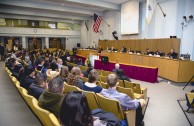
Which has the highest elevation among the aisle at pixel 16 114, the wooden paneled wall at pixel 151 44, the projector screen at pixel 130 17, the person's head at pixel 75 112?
the projector screen at pixel 130 17

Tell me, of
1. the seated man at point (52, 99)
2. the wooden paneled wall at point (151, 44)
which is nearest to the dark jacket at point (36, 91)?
the seated man at point (52, 99)

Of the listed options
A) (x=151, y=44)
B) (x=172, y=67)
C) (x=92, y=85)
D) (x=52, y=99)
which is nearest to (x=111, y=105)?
(x=92, y=85)

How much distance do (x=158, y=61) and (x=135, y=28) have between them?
5149 millimetres

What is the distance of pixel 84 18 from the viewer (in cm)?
1925

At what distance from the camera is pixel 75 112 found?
3.92ft

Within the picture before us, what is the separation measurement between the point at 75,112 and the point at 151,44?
1054cm

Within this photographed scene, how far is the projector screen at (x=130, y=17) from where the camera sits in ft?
38.8

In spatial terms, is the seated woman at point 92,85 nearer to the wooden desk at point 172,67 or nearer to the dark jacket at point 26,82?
the dark jacket at point 26,82

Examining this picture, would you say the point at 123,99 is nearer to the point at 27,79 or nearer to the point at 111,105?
the point at 111,105

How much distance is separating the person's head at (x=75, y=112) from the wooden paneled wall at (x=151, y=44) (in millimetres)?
9014

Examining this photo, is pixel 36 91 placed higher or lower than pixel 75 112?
lower

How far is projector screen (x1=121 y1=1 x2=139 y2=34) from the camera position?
11820mm

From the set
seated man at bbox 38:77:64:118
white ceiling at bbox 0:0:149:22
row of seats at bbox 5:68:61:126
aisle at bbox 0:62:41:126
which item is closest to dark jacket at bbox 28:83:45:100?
aisle at bbox 0:62:41:126

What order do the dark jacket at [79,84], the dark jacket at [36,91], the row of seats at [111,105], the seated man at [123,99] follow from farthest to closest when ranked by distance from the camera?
the dark jacket at [79,84]
the dark jacket at [36,91]
the seated man at [123,99]
the row of seats at [111,105]
